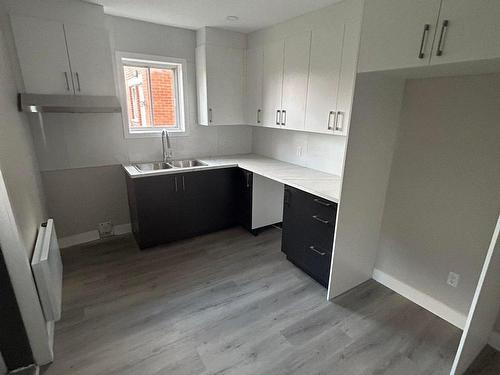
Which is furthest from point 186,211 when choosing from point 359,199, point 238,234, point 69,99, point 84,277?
point 359,199

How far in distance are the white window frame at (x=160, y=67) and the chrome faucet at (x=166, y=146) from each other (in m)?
0.09

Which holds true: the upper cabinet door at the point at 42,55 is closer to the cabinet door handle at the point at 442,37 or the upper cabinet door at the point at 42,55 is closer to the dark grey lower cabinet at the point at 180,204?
the dark grey lower cabinet at the point at 180,204

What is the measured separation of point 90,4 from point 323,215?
280cm

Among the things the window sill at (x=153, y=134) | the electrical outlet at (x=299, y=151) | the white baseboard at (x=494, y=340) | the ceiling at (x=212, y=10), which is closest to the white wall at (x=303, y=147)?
the electrical outlet at (x=299, y=151)

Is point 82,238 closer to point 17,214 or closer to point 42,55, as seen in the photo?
point 17,214

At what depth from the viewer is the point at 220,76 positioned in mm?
3176

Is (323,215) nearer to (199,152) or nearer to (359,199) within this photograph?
(359,199)

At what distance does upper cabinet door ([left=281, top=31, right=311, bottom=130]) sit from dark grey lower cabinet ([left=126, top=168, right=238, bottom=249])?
949 millimetres

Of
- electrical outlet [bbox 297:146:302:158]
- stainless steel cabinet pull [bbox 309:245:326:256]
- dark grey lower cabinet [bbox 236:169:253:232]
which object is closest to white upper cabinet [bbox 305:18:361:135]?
electrical outlet [bbox 297:146:302:158]

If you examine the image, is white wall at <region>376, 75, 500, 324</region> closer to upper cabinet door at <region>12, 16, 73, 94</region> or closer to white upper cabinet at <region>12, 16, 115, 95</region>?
white upper cabinet at <region>12, 16, 115, 95</region>

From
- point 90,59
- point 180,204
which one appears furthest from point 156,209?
point 90,59

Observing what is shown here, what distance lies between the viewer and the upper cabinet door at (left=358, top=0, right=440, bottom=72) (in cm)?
132

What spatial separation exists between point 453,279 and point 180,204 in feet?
8.41

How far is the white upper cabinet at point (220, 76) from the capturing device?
10.0 feet
